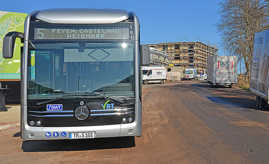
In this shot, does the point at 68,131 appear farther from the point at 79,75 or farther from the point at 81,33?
the point at 81,33

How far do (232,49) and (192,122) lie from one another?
32.4 meters

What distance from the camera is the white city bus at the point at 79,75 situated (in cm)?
652

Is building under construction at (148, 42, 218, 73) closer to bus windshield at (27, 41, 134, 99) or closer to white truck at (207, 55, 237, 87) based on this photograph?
white truck at (207, 55, 237, 87)

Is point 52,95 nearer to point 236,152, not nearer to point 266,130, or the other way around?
point 236,152

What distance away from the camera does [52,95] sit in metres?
6.55

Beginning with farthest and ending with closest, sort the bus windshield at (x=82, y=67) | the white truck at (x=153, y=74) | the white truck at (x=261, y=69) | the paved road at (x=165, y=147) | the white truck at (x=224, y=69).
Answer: the white truck at (x=153, y=74), the white truck at (x=224, y=69), the white truck at (x=261, y=69), the bus windshield at (x=82, y=67), the paved road at (x=165, y=147)

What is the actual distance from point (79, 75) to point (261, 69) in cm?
1059

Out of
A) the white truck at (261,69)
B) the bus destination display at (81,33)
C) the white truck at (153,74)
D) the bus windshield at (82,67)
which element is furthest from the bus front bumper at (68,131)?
the white truck at (153,74)

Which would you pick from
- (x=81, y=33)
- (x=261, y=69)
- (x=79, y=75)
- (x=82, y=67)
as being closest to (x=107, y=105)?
(x=79, y=75)

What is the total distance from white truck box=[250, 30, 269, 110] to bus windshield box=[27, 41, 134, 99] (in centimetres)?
874

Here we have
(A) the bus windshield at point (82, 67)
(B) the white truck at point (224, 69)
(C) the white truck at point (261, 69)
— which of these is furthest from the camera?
(B) the white truck at point (224, 69)

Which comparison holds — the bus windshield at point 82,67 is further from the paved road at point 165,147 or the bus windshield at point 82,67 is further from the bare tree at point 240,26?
the bare tree at point 240,26

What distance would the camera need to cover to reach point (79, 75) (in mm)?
6723

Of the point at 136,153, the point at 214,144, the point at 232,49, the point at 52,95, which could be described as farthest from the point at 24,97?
the point at 232,49
